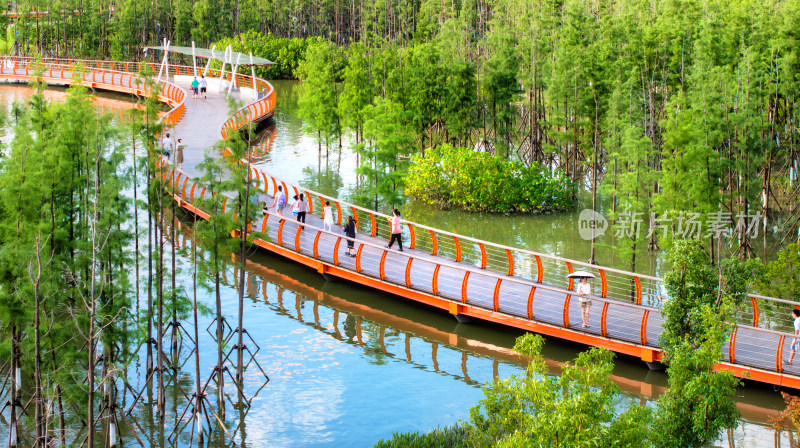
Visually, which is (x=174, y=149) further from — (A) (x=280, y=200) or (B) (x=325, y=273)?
(A) (x=280, y=200)

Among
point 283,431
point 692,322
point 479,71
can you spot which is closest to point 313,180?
point 479,71

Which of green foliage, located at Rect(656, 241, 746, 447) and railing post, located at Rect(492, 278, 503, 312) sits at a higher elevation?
green foliage, located at Rect(656, 241, 746, 447)

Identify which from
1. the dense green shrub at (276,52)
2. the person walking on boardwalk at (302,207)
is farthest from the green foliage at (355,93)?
the dense green shrub at (276,52)

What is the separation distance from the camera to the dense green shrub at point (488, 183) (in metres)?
33.6

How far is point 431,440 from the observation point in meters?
15.2

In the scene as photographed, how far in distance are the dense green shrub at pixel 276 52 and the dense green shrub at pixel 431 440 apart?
204ft

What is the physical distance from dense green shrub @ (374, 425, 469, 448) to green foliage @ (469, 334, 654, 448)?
3205 millimetres

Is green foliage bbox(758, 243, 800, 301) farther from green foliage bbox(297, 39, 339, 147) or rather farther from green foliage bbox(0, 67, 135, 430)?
green foliage bbox(297, 39, 339, 147)

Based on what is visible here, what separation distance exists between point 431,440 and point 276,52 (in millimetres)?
65383

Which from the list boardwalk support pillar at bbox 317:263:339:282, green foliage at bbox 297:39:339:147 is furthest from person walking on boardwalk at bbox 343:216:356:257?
green foliage at bbox 297:39:339:147

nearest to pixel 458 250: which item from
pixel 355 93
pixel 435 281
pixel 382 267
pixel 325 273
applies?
pixel 435 281

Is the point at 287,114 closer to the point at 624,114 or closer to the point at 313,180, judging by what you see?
the point at 313,180

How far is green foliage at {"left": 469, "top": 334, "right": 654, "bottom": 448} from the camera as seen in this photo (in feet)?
33.9

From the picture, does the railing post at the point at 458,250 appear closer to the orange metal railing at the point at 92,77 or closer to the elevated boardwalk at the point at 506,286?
the elevated boardwalk at the point at 506,286
